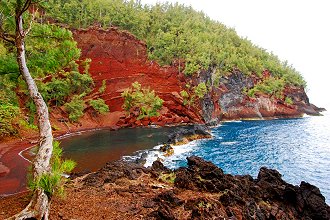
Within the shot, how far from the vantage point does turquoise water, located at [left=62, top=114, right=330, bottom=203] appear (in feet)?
96.3

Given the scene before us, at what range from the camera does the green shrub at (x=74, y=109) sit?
5511 cm

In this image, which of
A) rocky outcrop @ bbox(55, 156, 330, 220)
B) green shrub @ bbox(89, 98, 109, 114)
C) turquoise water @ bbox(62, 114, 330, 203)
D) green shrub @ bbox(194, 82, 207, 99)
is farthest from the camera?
green shrub @ bbox(194, 82, 207, 99)

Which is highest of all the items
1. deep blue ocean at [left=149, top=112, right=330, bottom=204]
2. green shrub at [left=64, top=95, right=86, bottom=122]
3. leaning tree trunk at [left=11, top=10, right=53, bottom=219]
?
leaning tree trunk at [left=11, top=10, right=53, bottom=219]

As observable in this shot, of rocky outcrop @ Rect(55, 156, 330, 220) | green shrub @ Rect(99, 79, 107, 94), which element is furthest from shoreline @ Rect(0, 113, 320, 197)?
green shrub @ Rect(99, 79, 107, 94)

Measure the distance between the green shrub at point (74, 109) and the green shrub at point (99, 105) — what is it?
3.25 meters


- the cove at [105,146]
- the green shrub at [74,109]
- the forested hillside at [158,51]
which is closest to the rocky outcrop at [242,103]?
the forested hillside at [158,51]

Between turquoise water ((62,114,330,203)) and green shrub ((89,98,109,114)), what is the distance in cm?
1173

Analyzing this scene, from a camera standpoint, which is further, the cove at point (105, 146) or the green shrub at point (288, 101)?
the green shrub at point (288, 101)

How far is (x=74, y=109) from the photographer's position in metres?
55.8

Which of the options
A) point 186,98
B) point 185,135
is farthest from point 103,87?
point 185,135

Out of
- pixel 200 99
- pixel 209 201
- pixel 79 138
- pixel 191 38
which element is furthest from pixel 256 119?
pixel 209 201

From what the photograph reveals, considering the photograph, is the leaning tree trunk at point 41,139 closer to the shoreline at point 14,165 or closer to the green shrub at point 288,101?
the shoreline at point 14,165

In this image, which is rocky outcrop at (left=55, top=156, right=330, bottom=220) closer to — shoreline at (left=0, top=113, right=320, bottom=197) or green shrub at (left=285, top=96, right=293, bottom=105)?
shoreline at (left=0, top=113, right=320, bottom=197)

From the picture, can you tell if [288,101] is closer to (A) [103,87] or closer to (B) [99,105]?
(A) [103,87]
